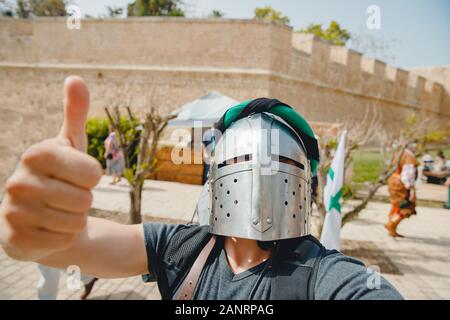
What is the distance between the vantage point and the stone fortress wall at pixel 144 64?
14805 millimetres

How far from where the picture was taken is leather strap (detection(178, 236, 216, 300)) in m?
1.09

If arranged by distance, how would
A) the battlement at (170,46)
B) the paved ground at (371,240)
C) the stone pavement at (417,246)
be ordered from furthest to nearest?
1. the battlement at (170,46)
2. the stone pavement at (417,246)
3. the paved ground at (371,240)

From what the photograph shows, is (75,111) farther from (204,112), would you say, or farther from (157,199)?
(204,112)

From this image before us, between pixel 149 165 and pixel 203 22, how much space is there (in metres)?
11.6

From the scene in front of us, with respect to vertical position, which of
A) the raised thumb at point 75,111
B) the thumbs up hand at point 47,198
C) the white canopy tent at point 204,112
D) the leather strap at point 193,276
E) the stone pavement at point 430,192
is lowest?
the stone pavement at point 430,192

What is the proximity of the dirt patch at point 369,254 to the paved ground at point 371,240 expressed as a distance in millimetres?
117

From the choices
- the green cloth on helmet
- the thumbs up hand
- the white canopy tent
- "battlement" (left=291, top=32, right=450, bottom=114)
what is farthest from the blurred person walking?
"battlement" (left=291, top=32, right=450, bottom=114)

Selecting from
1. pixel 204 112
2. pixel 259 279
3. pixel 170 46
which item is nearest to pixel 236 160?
pixel 259 279

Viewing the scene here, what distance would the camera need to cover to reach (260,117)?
4.33ft

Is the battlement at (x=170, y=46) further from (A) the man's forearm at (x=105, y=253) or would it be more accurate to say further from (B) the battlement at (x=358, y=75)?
(A) the man's forearm at (x=105, y=253)

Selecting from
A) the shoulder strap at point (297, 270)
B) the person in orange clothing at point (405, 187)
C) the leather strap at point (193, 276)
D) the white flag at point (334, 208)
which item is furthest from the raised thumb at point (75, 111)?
the person in orange clothing at point (405, 187)

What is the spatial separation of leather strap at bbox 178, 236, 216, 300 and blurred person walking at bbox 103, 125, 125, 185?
6.99 metres

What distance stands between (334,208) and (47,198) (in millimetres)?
3119

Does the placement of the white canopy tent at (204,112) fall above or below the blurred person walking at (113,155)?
above
